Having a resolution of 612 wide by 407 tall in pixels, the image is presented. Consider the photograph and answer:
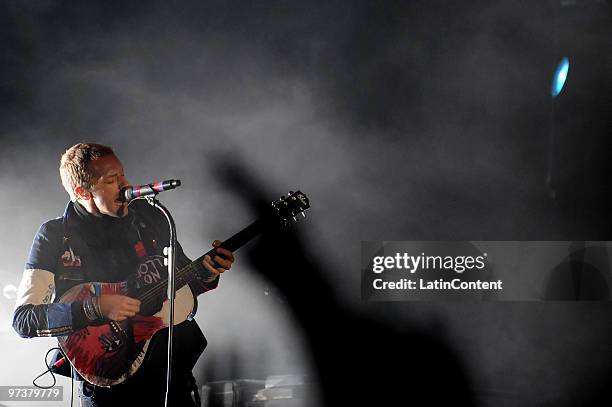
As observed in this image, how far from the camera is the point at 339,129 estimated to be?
3.64m

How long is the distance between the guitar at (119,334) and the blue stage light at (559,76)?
1.40 m

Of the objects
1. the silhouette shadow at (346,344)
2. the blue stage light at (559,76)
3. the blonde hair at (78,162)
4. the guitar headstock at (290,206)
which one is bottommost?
the silhouette shadow at (346,344)

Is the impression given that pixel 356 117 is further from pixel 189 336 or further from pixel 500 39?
pixel 189 336

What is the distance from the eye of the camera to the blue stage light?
363 centimetres

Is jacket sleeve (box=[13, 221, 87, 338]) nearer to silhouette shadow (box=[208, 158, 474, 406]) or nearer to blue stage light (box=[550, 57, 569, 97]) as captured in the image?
silhouette shadow (box=[208, 158, 474, 406])

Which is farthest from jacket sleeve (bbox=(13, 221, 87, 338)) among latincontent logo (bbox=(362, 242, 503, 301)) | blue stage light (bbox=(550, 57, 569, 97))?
blue stage light (bbox=(550, 57, 569, 97))

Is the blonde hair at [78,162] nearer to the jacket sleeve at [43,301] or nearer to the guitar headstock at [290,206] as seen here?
the jacket sleeve at [43,301]

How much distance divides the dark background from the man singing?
0.18 metres

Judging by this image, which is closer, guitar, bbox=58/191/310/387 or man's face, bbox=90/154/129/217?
guitar, bbox=58/191/310/387

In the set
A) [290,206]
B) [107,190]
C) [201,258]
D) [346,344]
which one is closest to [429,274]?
[346,344]

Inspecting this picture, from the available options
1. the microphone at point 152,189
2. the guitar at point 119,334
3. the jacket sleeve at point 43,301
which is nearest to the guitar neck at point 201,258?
the guitar at point 119,334

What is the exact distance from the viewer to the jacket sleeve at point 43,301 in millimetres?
3201

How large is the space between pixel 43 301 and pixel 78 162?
0.72 metres

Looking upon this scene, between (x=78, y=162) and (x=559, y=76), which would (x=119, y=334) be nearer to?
(x=78, y=162)
